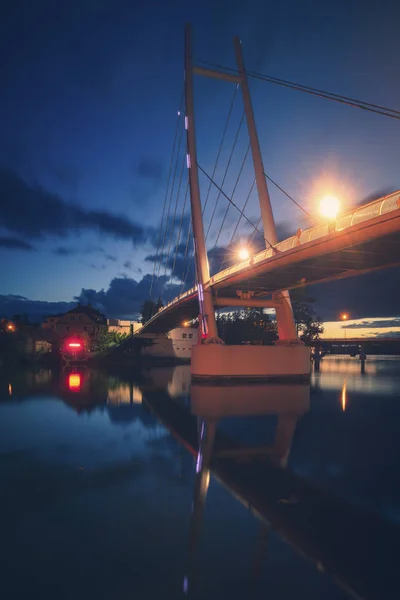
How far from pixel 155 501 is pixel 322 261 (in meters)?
20.5

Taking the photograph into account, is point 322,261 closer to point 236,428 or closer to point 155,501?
point 236,428

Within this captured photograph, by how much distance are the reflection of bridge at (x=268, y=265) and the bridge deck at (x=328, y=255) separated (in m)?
0.04

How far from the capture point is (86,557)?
5184 mm

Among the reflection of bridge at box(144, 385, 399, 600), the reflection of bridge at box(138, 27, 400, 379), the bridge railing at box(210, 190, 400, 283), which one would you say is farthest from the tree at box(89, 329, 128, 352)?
the reflection of bridge at box(144, 385, 399, 600)

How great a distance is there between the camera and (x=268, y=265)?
26.2 meters

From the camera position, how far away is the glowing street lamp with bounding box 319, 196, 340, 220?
20.6m

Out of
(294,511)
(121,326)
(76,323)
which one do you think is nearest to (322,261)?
(294,511)

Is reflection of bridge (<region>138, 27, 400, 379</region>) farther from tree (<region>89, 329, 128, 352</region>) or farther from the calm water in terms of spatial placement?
tree (<region>89, 329, 128, 352</region>)

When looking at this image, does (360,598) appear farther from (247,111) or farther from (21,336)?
(21,336)

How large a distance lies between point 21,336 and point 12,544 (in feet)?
185

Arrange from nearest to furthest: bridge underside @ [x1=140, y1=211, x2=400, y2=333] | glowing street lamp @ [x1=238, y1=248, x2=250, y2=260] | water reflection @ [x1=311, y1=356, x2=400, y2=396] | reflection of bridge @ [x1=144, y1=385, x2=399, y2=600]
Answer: reflection of bridge @ [x1=144, y1=385, x2=399, y2=600] → bridge underside @ [x1=140, y1=211, x2=400, y2=333] → water reflection @ [x1=311, y1=356, x2=400, y2=396] → glowing street lamp @ [x1=238, y1=248, x2=250, y2=260]

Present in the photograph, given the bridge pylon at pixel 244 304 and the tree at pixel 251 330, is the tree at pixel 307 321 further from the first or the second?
the bridge pylon at pixel 244 304

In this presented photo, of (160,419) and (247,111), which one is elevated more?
(247,111)

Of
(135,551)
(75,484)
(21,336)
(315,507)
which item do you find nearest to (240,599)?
(135,551)
